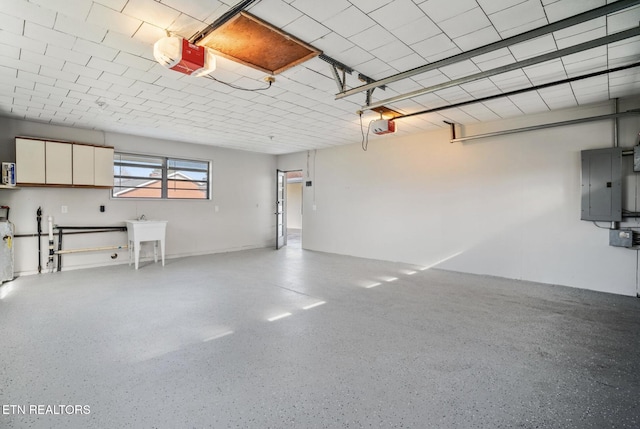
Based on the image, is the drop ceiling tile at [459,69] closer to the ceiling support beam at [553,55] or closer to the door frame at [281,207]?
the ceiling support beam at [553,55]

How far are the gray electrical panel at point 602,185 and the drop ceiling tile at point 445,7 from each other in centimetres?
341

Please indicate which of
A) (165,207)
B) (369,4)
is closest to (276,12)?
(369,4)

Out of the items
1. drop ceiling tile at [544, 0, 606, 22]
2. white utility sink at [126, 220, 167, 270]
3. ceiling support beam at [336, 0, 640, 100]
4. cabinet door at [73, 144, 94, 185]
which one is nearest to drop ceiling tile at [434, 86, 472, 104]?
ceiling support beam at [336, 0, 640, 100]

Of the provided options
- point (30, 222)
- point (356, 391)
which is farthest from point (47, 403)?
point (30, 222)

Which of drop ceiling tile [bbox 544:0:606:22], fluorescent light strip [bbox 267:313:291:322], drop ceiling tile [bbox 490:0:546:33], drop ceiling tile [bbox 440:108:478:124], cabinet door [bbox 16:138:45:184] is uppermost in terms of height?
drop ceiling tile [bbox 440:108:478:124]

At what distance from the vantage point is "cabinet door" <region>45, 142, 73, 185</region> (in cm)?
509

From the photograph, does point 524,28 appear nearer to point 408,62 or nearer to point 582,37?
point 582,37

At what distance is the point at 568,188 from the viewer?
177 inches

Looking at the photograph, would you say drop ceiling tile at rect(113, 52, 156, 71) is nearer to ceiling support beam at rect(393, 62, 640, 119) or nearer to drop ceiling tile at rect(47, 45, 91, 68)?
drop ceiling tile at rect(47, 45, 91, 68)

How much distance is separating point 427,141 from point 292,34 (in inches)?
160

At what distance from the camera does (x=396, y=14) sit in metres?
2.31

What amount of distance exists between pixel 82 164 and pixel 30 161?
675mm

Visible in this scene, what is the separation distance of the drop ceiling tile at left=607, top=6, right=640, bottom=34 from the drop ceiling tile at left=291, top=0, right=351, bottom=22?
80.4 inches

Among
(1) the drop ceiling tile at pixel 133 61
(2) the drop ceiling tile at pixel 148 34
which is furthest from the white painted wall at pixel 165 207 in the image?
(2) the drop ceiling tile at pixel 148 34
